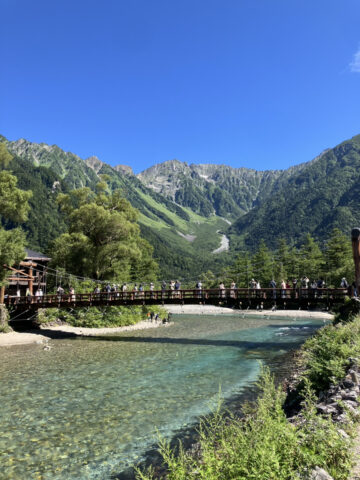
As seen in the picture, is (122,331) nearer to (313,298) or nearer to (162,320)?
(162,320)

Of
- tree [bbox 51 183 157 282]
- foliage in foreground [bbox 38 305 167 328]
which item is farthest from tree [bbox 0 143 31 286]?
foliage in foreground [bbox 38 305 167 328]

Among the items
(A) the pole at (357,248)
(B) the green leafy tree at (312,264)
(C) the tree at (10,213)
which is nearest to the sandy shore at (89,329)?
(C) the tree at (10,213)

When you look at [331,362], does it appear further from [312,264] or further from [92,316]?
[312,264]

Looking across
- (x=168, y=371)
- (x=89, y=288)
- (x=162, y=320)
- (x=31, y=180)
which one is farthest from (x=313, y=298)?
(x=31, y=180)

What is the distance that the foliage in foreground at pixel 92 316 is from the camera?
36219 millimetres

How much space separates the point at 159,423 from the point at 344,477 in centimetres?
719

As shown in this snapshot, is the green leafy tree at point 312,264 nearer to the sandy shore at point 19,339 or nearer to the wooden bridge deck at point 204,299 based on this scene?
the wooden bridge deck at point 204,299

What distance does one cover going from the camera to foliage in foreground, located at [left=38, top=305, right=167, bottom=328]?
36.2 meters

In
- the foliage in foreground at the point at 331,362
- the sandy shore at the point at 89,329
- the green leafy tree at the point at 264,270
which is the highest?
the green leafy tree at the point at 264,270

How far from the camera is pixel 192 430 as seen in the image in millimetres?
10047

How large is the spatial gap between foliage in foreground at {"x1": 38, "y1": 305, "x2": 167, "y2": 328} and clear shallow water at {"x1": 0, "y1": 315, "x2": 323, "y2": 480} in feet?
35.8

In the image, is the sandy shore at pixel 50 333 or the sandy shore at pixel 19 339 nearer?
the sandy shore at pixel 19 339

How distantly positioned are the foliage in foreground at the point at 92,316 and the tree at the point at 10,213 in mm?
8424

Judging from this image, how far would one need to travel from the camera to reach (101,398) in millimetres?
13039
